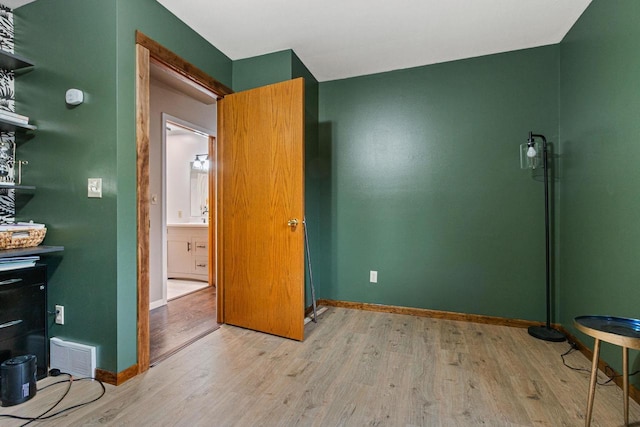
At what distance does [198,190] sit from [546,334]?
4771mm

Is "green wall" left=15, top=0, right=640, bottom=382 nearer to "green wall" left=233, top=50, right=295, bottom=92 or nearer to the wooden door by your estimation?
"green wall" left=233, top=50, right=295, bottom=92

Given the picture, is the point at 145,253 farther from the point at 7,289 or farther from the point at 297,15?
the point at 297,15

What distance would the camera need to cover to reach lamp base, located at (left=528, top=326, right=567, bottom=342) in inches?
95.1

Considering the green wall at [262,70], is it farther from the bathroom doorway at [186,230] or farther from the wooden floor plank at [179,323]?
the wooden floor plank at [179,323]

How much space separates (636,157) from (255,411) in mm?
2477

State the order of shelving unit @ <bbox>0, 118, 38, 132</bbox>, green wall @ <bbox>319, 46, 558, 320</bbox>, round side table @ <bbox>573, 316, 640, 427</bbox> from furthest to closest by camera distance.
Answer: green wall @ <bbox>319, 46, 558, 320</bbox>
shelving unit @ <bbox>0, 118, 38, 132</bbox>
round side table @ <bbox>573, 316, 640, 427</bbox>

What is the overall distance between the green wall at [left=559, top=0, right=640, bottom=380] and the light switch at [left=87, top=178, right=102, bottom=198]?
10.1ft

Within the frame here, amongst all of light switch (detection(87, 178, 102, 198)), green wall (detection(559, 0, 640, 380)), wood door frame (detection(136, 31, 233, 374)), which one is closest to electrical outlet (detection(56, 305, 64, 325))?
wood door frame (detection(136, 31, 233, 374))

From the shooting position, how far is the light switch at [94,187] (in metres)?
1.85

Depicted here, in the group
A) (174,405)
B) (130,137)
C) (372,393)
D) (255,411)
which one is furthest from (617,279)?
(130,137)

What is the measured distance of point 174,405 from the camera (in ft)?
Answer: 5.34

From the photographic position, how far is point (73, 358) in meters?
1.92

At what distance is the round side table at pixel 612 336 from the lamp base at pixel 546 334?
1.08 m

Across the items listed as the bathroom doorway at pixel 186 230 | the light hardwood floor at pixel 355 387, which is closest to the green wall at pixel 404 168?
the light hardwood floor at pixel 355 387
